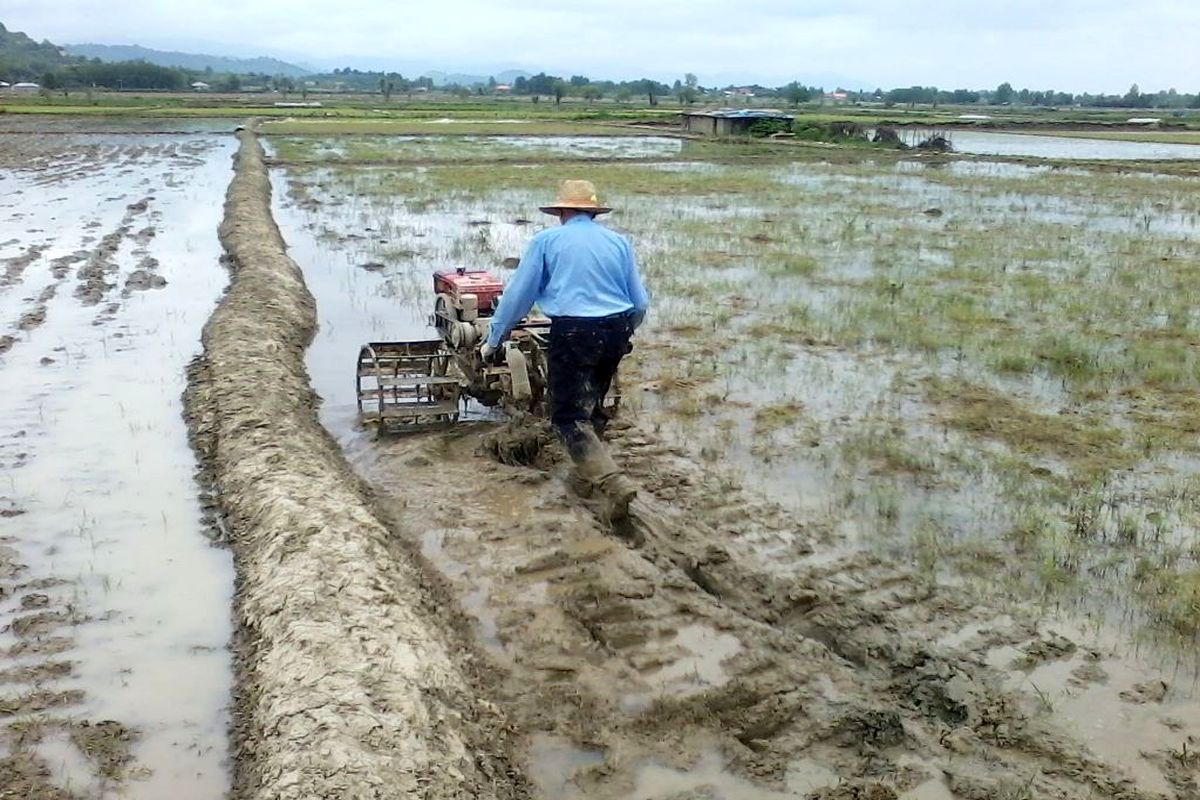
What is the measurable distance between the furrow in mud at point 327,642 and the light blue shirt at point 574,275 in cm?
136

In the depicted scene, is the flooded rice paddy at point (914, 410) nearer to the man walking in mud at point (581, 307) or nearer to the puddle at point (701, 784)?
the puddle at point (701, 784)

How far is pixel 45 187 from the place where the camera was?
62.8 feet

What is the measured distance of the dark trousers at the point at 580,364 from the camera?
192 inches

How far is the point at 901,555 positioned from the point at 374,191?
53.2ft

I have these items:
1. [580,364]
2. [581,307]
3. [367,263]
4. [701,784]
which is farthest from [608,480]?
[367,263]

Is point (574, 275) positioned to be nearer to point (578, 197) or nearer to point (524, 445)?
point (578, 197)

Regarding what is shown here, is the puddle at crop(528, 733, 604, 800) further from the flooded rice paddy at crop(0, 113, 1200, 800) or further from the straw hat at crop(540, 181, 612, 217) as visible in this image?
the straw hat at crop(540, 181, 612, 217)

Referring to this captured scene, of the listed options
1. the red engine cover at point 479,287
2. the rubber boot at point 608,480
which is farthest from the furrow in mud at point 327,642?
the red engine cover at point 479,287

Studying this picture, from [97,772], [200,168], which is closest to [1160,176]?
[200,168]

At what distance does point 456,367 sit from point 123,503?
86.2 inches

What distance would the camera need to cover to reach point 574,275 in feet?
15.8

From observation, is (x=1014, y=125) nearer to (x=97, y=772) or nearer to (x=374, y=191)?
(x=374, y=191)

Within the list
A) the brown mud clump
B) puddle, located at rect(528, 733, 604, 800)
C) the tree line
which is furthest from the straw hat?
the tree line

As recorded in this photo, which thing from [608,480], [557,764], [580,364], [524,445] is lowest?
[557,764]
